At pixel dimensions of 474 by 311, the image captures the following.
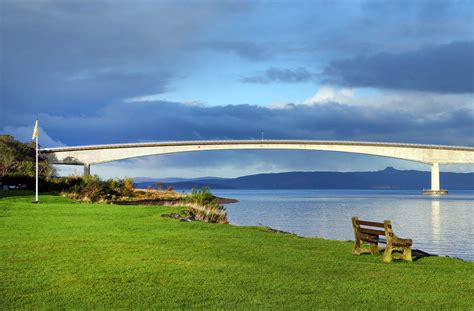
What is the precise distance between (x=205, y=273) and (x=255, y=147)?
88.2 m

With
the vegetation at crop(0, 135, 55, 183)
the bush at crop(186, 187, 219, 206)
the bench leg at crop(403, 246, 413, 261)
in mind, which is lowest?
the bench leg at crop(403, 246, 413, 261)

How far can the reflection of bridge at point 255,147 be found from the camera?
96.7 m

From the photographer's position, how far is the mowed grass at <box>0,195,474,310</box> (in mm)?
8648

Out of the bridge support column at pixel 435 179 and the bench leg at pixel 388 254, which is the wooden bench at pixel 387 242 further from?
the bridge support column at pixel 435 179

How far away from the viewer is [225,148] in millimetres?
98062

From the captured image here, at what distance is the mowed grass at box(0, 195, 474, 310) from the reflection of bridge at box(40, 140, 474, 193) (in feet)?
263

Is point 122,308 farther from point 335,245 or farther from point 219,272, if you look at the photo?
point 335,245

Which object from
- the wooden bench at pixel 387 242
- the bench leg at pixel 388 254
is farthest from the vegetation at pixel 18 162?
the bench leg at pixel 388 254

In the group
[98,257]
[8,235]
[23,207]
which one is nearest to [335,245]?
[98,257]

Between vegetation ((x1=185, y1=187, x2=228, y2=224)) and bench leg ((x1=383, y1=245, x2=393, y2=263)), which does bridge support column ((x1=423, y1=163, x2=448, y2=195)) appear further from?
bench leg ((x1=383, y1=245, x2=393, y2=263))

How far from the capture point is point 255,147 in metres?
98.6

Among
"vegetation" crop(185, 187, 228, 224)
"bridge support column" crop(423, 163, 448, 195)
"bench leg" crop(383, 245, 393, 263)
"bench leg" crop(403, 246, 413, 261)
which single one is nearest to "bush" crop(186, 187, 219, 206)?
"vegetation" crop(185, 187, 228, 224)

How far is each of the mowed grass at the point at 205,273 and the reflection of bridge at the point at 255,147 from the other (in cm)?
8011

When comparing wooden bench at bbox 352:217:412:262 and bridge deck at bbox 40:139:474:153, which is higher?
bridge deck at bbox 40:139:474:153
